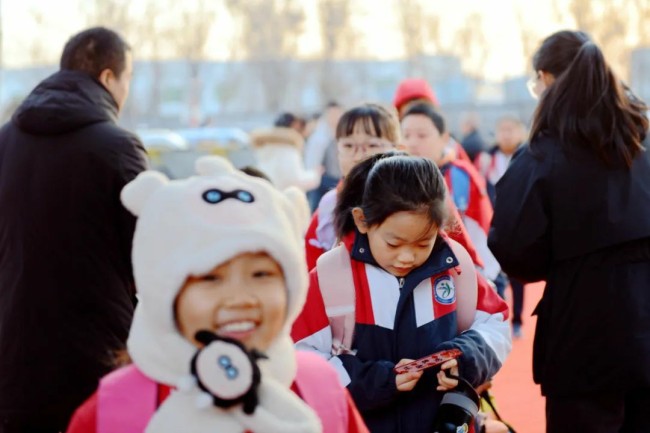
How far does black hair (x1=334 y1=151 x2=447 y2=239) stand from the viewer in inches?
141

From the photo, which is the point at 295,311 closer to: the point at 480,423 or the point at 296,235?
the point at 296,235

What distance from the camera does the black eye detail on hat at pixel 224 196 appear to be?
2.62 m

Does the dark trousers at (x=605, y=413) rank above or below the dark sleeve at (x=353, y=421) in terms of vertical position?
below

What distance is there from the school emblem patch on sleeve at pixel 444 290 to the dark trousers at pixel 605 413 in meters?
0.85

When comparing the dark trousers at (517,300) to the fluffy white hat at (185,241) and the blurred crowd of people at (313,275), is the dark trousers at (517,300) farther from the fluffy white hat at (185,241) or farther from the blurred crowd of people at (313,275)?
the fluffy white hat at (185,241)

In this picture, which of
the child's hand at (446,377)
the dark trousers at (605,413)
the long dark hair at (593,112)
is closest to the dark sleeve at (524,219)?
the long dark hair at (593,112)

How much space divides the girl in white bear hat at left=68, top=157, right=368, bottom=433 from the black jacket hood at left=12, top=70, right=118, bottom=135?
1827 mm

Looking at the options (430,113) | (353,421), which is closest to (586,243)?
(353,421)

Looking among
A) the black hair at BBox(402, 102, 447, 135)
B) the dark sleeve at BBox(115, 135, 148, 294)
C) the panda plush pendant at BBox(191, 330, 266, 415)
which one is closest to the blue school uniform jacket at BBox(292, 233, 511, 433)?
the dark sleeve at BBox(115, 135, 148, 294)

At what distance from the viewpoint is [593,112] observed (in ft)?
13.9

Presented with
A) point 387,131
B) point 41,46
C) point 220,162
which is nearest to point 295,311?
point 220,162

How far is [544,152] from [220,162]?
1811mm

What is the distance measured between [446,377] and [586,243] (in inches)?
36.4

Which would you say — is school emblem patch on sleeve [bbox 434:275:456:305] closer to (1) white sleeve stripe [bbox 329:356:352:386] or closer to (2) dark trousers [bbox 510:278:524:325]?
(1) white sleeve stripe [bbox 329:356:352:386]
